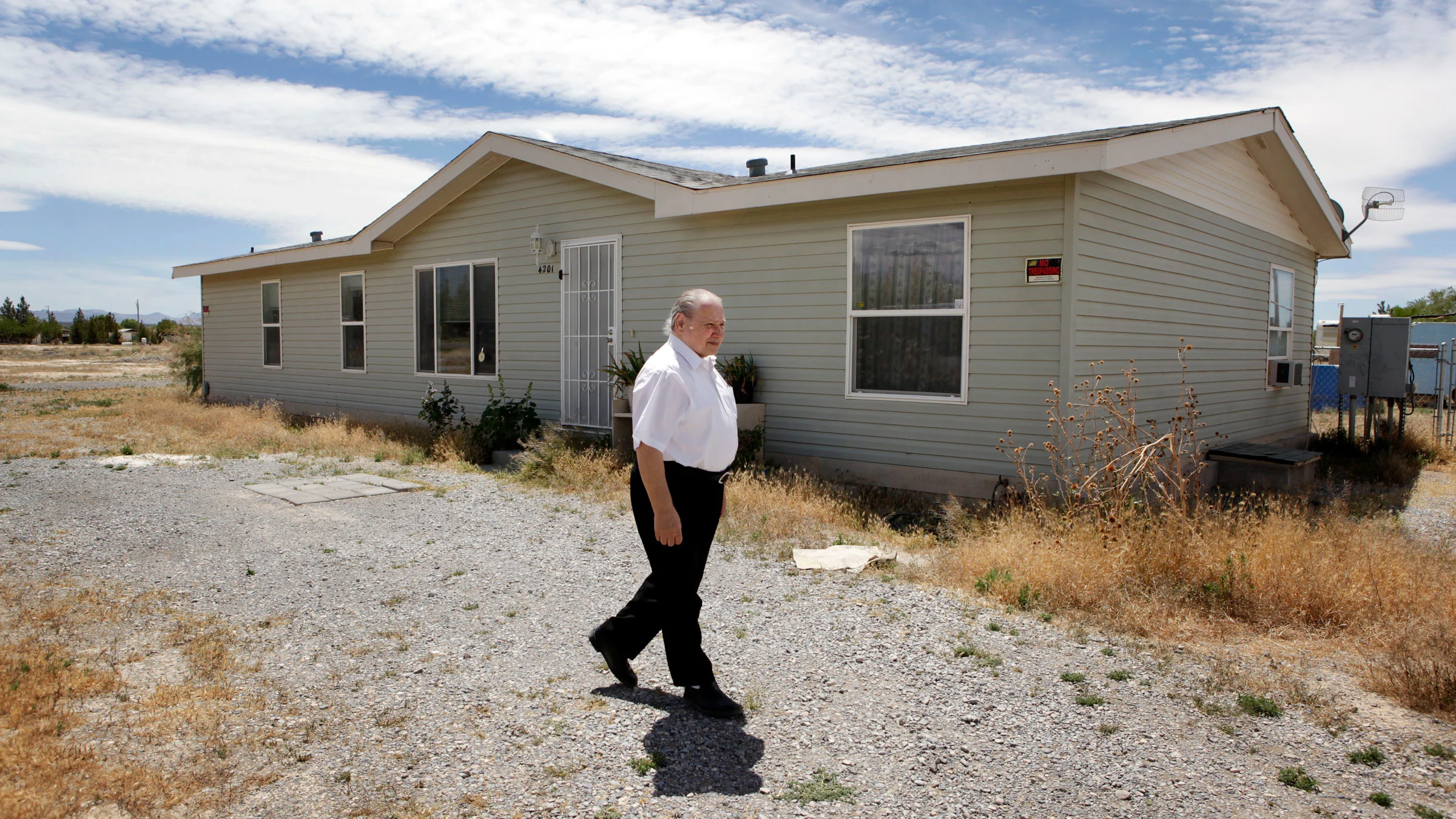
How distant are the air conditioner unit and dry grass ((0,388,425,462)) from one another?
32.8ft

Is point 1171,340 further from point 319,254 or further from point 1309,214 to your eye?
point 319,254

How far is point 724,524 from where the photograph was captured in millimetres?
6723

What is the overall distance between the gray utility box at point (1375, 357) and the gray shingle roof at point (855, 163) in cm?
471

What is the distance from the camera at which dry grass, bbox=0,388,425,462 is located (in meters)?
10.8

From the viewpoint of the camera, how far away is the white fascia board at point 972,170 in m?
6.63

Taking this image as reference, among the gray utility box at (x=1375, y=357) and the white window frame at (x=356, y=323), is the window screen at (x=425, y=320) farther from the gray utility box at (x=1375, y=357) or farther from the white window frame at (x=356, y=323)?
the gray utility box at (x=1375, y=357)

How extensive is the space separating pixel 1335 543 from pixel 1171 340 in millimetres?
3569

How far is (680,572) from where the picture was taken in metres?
3.46

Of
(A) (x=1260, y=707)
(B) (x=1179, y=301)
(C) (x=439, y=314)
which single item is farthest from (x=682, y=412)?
(C) (x=439, y=314)

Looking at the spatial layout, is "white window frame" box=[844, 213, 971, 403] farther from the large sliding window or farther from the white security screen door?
the large sliding window

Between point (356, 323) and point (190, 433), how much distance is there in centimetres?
269

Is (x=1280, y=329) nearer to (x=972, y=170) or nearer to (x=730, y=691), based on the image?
(x=972, y=170)

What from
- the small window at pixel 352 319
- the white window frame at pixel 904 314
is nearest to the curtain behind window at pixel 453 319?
the small window at pixel 352 319

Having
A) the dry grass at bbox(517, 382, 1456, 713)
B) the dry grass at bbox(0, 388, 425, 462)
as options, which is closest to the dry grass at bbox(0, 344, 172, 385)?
the dry grass at bbox(0, 388, 425, 462)
